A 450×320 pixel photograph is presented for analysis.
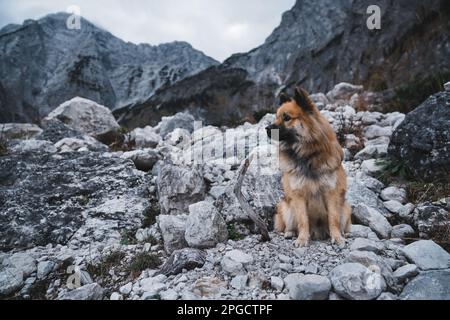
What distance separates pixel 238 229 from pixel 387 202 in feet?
6.90

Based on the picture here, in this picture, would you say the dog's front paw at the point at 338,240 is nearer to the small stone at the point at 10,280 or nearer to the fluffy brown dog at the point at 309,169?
the fluffy brown dog at the point at 309,169

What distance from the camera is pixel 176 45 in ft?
143

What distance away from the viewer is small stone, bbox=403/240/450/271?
8.54 feet

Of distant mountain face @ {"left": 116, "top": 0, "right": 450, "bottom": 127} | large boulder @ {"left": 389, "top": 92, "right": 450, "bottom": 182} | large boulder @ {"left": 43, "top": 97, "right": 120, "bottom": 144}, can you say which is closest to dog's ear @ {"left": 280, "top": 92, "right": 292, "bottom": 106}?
large boulder @ {"left": 389, "top": 92, "right": 450, "bottom": 182}

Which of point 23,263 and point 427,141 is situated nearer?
point 23,263

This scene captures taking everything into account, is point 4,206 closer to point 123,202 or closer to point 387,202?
point 123,202

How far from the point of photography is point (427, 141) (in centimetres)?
457

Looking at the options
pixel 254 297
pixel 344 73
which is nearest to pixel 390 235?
pixel 254 297

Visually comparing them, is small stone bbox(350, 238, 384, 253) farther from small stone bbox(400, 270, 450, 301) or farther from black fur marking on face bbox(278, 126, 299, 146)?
black fur marking on face bbox(278, 126, 299, 146)

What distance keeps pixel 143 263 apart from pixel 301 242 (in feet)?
5.59

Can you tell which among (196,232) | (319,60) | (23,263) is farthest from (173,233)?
(319,60)

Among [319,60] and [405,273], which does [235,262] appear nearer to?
[405,273]

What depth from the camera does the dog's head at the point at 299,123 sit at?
341 centimetres

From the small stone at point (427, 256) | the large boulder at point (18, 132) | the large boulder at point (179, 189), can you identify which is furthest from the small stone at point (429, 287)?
the large boulder at point (18, 132)
